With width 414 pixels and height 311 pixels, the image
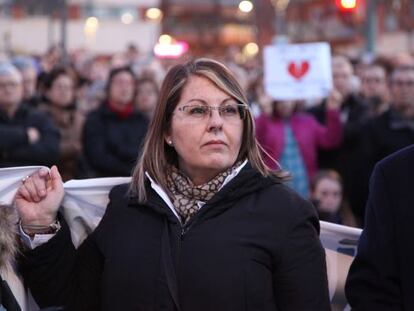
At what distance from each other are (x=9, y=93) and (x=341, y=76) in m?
3.70

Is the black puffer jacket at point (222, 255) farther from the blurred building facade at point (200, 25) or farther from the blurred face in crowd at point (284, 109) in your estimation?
the blurred building facade at point (200, 25)

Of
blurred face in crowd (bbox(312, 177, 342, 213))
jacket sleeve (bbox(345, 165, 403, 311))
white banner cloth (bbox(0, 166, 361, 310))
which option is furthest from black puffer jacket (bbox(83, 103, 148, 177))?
jacket sleeve (bbox(345, 165, 403, 311))

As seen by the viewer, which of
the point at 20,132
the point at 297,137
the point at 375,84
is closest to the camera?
the point at 20,132

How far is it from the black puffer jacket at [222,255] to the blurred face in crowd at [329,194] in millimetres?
3715

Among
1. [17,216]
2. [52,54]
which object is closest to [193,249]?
[17,216]

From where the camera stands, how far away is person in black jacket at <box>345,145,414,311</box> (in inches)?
121

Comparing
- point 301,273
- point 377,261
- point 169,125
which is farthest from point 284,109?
point 377,261

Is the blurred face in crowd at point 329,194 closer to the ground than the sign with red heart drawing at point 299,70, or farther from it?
closer to the ground

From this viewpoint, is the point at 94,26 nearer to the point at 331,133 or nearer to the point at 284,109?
the point at 284,109

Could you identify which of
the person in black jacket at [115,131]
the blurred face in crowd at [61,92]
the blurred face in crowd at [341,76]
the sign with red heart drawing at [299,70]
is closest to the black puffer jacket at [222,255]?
the person in black jacket at [115,131]

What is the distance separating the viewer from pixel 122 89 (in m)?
7.91

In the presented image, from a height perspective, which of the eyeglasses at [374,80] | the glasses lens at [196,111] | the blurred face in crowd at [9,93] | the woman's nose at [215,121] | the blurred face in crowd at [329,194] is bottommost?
the blurred face in crowd at [329,194]

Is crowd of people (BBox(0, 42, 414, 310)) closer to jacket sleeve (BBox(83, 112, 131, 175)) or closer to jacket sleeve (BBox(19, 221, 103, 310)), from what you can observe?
jacket sleeve (BBox(19, 221, 103, 310))

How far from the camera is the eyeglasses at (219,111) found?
3.53m
